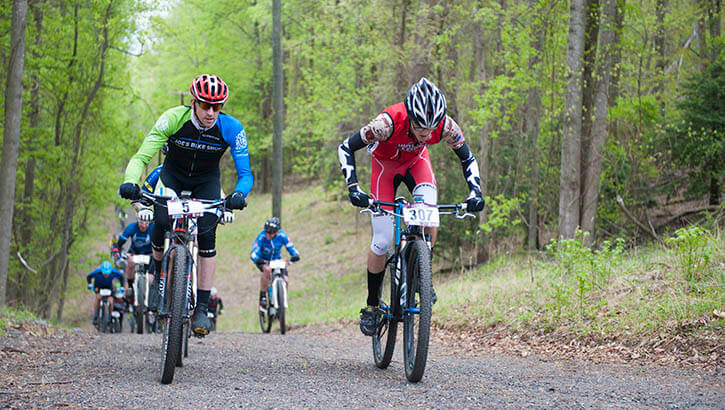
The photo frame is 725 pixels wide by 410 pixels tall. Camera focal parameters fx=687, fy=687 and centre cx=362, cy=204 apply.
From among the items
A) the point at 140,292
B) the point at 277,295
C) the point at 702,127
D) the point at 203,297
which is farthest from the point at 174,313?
the point at 702,127

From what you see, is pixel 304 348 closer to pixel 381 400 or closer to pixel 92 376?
pixel 92 376

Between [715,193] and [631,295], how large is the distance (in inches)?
284

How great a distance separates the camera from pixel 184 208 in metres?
5.90

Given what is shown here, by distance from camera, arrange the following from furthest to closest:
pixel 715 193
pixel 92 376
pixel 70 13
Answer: pixel 70 13 → pixel 715 193 → pixel 92 376

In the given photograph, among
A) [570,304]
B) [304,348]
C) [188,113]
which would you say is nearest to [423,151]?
[188,113]

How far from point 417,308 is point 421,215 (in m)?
0.76

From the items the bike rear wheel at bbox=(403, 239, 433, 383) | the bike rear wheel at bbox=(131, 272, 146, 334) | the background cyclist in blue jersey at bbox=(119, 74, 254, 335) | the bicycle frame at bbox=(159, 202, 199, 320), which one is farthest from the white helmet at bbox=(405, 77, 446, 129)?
the bike rear wheel at bbox=(131, 272, 146, 334)

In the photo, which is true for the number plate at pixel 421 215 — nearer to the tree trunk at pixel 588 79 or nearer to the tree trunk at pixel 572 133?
the tree trunk at pixel 572 133

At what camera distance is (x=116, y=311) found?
16094 mm

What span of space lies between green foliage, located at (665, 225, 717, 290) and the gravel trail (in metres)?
1.84

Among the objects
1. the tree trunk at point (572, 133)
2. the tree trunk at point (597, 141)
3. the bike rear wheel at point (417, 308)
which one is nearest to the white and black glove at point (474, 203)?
the bike rear wheel at point (417, 308)

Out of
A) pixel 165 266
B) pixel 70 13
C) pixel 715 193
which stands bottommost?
pixel 165 266

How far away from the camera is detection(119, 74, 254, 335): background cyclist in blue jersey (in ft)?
19.7

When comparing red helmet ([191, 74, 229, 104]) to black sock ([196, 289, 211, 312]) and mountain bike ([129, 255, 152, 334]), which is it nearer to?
black sock ([196, 289, 211, 312])
